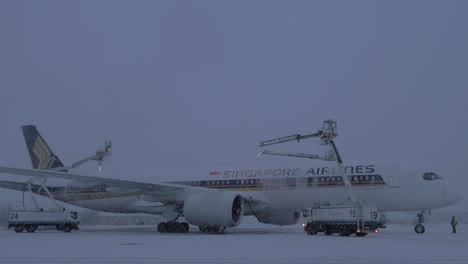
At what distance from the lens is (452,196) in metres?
22.9

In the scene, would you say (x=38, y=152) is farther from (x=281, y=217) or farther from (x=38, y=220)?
(x=281, y=217)

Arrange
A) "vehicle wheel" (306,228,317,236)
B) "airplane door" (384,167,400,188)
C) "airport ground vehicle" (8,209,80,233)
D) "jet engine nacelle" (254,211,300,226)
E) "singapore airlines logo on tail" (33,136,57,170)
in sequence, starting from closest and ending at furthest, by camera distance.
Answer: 1. "vehicle wheel" (306,228,317,236)
2. "airplane door" (384,167,400,188)
3. "jet engine nacelle" (254,211,300,226)
4. "airport ground vehicle" (8,209,80,233)
5. "singapore airlines logo on tail" (33,136,57,170)

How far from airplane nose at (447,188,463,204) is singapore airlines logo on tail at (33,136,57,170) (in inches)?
1070

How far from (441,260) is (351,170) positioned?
13.6 m

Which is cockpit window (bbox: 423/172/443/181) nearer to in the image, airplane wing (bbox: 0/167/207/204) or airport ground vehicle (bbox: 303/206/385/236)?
airport ground vehicle (bbox: 303/206/385/236)

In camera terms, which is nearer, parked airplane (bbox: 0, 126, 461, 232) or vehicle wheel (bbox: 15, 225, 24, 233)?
parked airplane (bbox: 0, 126, 461, 232)

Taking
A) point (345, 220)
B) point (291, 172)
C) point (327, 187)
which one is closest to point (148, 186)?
point (291, 172)

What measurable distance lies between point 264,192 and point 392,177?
6.98 meters

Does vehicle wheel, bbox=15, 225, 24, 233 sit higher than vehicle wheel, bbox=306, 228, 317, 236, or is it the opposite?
vehicle wheel, bbox=306, 228, 317, 236

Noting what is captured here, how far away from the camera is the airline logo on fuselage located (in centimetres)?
2423

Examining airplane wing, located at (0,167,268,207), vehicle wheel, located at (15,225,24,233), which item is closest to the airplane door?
airplane wing, located at (0,167,268,207)

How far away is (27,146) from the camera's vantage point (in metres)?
35.7

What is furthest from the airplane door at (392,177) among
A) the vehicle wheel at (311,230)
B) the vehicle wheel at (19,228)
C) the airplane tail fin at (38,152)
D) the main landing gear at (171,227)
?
the airplane tail fin at (38,152)

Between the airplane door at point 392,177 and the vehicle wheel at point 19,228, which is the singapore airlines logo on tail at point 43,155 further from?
the airplane door at point 392,177
